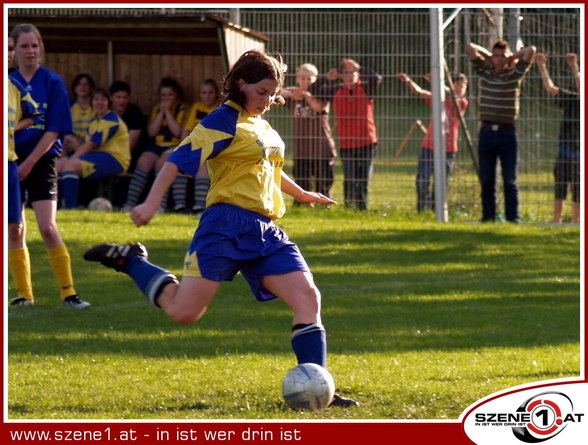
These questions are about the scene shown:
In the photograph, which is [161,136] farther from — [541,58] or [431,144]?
[541,58]

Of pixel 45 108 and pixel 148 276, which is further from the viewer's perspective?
pixel 45 108

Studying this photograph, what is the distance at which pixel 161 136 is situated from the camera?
15.2 meters

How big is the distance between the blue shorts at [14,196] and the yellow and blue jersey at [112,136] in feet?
20.6

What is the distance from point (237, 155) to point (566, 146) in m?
9.48

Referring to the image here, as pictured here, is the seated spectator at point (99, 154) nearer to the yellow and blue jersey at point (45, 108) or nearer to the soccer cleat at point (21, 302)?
the soccer cleat at point (21, 302)

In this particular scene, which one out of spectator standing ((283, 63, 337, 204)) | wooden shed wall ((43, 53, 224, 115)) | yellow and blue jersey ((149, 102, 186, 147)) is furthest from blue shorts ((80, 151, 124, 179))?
spectator standing ((283, 63, 337, 204))

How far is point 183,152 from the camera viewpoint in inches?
225

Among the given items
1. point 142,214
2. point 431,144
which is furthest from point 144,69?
point 142,214

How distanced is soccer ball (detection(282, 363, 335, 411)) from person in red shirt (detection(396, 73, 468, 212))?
948cm

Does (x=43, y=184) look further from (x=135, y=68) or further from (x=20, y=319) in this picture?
(x=135, y=68)

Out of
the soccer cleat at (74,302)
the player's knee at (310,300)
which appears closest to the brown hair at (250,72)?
the player's knee at (310,300)

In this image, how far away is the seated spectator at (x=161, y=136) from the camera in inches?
595

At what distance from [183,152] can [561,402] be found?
224cm

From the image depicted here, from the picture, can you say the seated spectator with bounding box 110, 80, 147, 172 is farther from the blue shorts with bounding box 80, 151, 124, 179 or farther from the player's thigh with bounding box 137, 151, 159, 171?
the blue shorts with bounding box 80, 151, 124, 179
